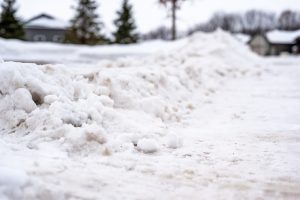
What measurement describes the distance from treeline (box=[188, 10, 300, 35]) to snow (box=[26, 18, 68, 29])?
37341 millimetres

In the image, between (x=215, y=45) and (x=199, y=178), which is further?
(x=215, y=45)

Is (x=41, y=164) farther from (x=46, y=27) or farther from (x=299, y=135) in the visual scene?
(x=46, y=27)

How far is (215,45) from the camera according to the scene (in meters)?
13.3

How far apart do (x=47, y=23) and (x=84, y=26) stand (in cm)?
1890

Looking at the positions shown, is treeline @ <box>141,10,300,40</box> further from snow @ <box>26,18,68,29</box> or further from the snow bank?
the snow bank

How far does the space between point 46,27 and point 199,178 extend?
50405mm

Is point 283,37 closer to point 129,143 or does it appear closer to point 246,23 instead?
point 246,23

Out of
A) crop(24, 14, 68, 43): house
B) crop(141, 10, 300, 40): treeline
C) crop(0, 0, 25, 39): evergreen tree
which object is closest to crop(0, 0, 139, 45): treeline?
crop(0, 0, 25, 39): evergreen tree

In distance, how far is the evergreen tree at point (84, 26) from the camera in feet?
112

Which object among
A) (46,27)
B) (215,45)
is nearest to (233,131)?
(215,45)

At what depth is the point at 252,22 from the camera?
94.5 meters

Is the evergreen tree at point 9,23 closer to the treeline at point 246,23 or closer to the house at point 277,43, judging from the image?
the house at point 277,43

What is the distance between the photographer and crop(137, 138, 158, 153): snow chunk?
285 cm

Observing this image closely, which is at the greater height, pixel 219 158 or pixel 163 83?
pixel 163 83
